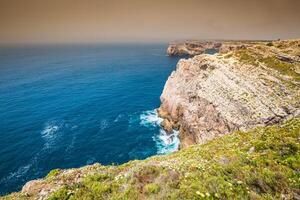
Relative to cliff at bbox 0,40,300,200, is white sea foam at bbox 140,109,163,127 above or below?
below

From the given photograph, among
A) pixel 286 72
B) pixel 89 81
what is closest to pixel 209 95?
Result: pixel 286 72

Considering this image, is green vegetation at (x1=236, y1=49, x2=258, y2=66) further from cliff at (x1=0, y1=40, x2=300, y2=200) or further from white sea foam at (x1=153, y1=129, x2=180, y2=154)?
white sea foam at (x1=153, y1=129, x2=180, y2=154)

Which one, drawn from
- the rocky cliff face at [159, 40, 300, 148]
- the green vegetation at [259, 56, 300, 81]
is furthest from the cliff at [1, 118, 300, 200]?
the green vegetation at [259, 56, 300, 81]

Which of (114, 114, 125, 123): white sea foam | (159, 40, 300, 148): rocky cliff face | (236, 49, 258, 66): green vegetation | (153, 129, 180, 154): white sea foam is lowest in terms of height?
(153, 129, 180, 154): white sea foam

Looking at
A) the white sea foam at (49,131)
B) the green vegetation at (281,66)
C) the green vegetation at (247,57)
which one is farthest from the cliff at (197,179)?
the white sea foam at (49,131)

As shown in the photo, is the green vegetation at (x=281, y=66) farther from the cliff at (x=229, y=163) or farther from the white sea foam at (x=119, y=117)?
the white sea foam at (x=119, y=117)

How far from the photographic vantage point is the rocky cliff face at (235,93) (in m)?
34.5

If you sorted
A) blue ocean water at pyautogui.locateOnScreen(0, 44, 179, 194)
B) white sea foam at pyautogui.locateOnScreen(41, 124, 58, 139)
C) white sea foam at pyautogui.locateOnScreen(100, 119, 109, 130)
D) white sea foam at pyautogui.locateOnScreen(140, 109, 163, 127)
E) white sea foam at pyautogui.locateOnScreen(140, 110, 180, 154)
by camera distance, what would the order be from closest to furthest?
blue ocean water at pyautogui.locateOnScreen(0, 44, 179, 194), white sea foam at pyautogui.locateOnScreen(140, 110, 180, 154), white sea foam at pyautogui.locateOnScreen(41, 124, 58, 139), white sea foam at pyautogui.locateOnScreen(100, 119, 109, 130), white sea foam at pyautogui.locateOnScreen(140, 109, 163, 127)

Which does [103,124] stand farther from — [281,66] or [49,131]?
[281,66]

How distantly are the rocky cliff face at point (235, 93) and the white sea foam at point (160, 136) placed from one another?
251 centimetres

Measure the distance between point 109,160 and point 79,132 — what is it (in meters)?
16.4

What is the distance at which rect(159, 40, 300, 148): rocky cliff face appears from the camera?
113ft

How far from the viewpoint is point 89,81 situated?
350 ft

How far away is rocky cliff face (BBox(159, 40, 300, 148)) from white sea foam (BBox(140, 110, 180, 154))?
251cm
